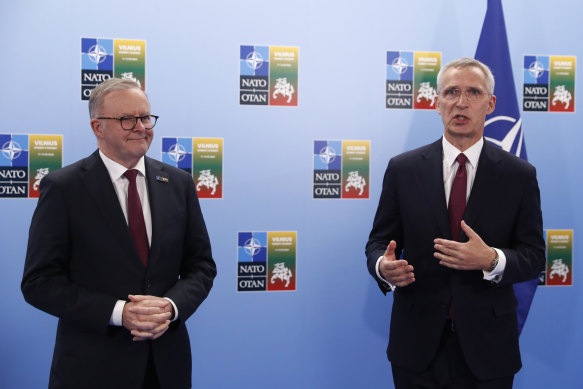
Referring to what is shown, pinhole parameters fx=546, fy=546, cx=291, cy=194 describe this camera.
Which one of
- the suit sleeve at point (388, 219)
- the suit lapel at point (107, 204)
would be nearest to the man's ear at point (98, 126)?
the suit lapel at point (107, 204)

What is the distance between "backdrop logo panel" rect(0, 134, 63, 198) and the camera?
9.59 ft

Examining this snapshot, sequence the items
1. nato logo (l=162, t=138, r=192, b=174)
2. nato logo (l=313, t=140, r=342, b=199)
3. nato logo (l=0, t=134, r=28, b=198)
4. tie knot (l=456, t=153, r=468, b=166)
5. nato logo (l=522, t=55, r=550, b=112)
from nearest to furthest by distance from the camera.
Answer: tie knot (l=456, t=153, r=468, b=166), nato logo (l=0, t=134, r=28, b=198), nato logo (l=162, t=138, r=192, b=174), nato logo (l=313, t=140, r=342, b=199), nato logo (l=522, t=55, r=550, b=112)

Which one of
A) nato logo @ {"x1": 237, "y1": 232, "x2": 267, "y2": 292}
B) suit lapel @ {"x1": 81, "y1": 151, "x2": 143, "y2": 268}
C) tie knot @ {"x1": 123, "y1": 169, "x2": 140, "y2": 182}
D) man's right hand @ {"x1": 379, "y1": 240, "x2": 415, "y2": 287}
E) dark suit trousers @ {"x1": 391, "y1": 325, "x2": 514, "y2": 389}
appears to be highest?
tie knot @ {"x1": 123, "y1": 169, "x2": 140, "y2": 182}

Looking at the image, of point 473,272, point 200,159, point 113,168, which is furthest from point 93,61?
point 473,272

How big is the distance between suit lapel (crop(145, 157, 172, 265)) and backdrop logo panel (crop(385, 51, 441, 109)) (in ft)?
5.57

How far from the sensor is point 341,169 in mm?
3223

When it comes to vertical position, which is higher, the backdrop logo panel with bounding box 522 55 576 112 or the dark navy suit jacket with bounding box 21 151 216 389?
the backdrop logo panel with bounding box 522 55 576 112

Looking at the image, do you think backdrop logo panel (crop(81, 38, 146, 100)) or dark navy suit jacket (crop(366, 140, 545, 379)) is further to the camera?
backdrop logo panel (crop(81, 38, 146, 100))

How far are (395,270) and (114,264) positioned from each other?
3.18ft

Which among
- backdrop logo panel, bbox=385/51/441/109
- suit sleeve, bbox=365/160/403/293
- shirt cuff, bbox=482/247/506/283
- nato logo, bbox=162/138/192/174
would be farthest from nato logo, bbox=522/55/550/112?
nato logo, bbox=162/138/192/174

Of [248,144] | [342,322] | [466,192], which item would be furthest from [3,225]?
[466,192]

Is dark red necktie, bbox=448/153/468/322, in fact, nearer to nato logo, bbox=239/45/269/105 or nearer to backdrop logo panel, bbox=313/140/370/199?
backdrop logo panel, bbox=313/140/370/199

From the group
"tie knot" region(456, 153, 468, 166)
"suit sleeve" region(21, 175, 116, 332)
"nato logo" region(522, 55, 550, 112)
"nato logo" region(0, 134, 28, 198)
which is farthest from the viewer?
"nato logo" region(522, 55, 550, 112)

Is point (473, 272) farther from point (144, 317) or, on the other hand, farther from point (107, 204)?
point (107, 204)
